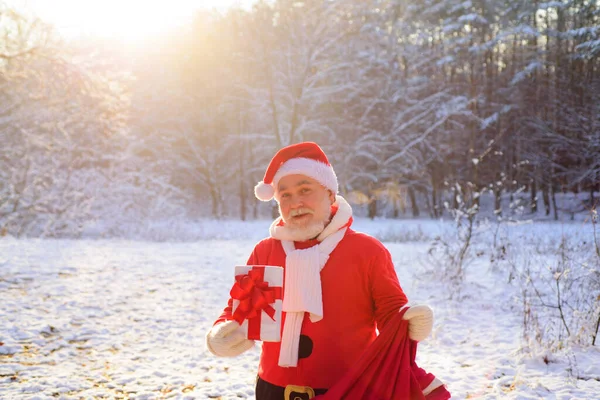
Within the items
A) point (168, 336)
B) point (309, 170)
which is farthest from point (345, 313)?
point (168, 336)

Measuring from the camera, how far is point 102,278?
26.7ft

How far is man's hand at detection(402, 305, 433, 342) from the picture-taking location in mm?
1656

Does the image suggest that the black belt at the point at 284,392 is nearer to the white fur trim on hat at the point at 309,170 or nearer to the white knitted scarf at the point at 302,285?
the white knitted scarf at the point at 302,285

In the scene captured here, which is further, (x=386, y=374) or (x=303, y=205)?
(x=303, y=205)

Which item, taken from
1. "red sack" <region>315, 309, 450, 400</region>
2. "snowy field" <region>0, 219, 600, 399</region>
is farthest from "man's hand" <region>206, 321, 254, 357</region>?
"snowy field" <region>0, 219, 600, 399</region>

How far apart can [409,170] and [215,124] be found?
36.1 feet

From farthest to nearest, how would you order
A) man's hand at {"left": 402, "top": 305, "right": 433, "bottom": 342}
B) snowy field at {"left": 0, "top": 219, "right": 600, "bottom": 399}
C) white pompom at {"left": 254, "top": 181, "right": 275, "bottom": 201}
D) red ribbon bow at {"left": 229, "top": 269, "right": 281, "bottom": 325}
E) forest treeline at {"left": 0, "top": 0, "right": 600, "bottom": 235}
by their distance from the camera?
forest treeline at {"left": 0, "top": 0, "right": 600, "bottom": 235}, snowy field at {"left": 0, "top": 219, "right": 600, "bottom": 399}, white pompom at {"left": 254, "top": 181, "right": 275, "bottom": 201}, red ribbon bow at {"left": 229, "top": 269, "right": 281, "bottom": 325}, man's hand at {"left": 402, "top": 305, "right": 433, "bottom": 342}

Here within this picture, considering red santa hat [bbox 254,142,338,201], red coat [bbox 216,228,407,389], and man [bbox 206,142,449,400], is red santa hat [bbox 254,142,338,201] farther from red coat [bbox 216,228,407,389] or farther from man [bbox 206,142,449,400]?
red coat [bbox 216,228,407,389]

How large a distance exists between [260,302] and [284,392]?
396 mm

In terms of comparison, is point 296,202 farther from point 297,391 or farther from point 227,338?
point 297,391

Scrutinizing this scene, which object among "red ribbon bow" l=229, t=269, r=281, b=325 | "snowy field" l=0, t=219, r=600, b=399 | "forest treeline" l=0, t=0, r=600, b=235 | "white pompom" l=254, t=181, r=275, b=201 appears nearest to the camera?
"red ribbon bow" l=229, t=269, r=281, b=325

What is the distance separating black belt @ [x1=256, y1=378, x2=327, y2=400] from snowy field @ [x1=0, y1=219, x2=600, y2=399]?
1924 mm

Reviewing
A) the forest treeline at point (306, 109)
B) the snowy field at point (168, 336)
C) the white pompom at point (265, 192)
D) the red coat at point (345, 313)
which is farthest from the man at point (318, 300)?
the forest treeline at point (306, 109)

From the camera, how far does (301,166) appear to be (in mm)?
2020
